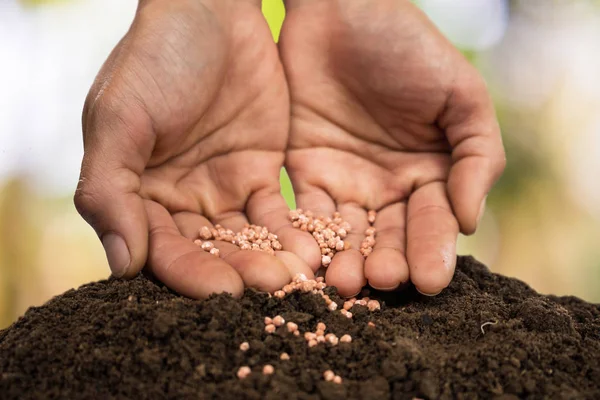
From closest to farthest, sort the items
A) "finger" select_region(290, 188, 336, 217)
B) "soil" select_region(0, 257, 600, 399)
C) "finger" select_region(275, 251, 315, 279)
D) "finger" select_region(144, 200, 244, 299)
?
"soil" select_region(0, 257, 600, 399), "finger" select_region(144, 200, 244, 299), "finger" select_region(275, 251, 315, 279), "finger" select_region(290, 188, 336, 217)

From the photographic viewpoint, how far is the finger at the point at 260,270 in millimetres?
1138

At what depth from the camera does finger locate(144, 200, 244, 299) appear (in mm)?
1098

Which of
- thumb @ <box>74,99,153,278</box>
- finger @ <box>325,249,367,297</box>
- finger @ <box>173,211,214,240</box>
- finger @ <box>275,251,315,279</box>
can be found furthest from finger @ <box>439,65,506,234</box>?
thumb @ <box>74,99,153,278</box>

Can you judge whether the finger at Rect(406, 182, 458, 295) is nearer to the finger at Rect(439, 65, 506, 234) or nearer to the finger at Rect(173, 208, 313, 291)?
the finger at Rect(439, 65, 506, 234)

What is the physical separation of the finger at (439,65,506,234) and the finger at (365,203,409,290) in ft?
0.51

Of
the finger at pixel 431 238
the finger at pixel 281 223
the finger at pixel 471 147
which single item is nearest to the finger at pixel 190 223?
the finger at pixel 281 223

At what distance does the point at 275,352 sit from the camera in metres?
0.94

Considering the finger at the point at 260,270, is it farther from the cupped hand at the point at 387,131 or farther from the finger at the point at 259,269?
the cupped hand at the point at 387,131

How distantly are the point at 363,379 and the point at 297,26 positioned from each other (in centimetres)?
129

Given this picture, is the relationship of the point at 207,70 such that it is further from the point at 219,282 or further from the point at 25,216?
the point at 25,216

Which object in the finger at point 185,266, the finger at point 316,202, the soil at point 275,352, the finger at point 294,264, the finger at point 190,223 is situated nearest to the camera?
the soil at point 275,352

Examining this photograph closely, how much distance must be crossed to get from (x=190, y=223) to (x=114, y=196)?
0.28 m

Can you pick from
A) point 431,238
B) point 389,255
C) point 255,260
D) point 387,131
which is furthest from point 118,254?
point 387,131

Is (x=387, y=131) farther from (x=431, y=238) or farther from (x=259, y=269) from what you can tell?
(x=259, y=269)
